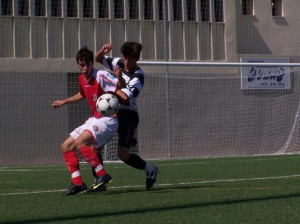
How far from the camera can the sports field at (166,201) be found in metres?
8.03

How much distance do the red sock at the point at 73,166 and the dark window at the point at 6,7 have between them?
58.8ft

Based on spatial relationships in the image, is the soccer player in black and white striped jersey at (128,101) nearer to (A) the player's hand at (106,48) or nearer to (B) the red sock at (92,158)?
(A) the player's hand at (106,48)

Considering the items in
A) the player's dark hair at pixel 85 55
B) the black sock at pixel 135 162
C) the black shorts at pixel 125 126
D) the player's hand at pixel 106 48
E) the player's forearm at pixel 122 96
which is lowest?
the black sock at pixel 135 162

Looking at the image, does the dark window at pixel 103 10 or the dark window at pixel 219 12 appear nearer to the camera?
the dark window at pixel 103 10

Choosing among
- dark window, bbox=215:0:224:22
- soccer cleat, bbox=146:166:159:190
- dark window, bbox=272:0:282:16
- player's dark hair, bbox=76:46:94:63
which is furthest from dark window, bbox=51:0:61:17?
player's dark hair, bbox=76:46:94:63

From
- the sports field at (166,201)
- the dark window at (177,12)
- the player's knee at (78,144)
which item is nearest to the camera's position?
the sports field at (166,201)

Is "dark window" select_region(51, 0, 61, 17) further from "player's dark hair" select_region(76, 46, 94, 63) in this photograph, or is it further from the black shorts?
"player's dark hair" select_region(76, 46, 94, 63)

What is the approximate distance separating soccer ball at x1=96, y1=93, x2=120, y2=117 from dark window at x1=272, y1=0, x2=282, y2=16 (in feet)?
81.9

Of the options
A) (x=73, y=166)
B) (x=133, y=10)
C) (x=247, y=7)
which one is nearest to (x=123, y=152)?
(x=73, y=166)

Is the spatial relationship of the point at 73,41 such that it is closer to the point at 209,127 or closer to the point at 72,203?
the point at 209,127

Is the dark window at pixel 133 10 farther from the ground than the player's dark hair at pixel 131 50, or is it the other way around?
the dark window at pixel 133 10

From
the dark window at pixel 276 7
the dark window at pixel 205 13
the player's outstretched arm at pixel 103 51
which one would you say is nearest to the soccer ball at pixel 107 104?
the player's outstretched arm at pixel 103 51

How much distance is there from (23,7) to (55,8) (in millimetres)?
1117

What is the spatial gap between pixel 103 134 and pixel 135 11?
20.5m
